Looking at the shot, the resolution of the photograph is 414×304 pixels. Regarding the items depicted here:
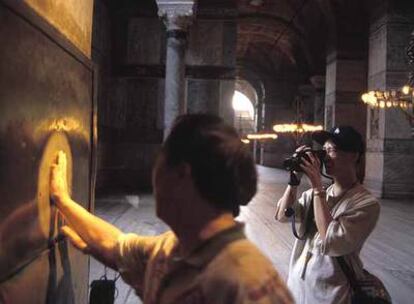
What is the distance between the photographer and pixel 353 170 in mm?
2541

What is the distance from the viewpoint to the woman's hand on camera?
248 cm

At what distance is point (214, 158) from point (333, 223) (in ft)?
4.78

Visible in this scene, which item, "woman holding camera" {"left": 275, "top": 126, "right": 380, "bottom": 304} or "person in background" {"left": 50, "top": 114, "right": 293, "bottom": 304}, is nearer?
"person in background" {"left": 50, "top": 114, "right": 293, "bottom": 304}

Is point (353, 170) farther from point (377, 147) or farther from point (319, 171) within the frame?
point (377, 147)

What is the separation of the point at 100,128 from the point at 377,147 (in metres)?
8.64

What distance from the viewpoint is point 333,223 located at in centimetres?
241

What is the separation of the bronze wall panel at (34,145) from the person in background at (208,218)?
0.50m

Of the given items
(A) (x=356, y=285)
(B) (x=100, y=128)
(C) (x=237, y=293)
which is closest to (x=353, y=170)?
(A) (x=356, y=285)

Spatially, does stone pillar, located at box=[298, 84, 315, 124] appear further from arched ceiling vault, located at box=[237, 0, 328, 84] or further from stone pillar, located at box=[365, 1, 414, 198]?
stone pillar, located at box=[365, 1, 414, 198]

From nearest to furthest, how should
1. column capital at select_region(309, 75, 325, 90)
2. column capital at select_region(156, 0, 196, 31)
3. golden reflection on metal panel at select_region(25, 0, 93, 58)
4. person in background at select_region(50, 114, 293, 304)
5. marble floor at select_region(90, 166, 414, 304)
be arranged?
person in background at select_region(50, 114, 293, 304), golden reflection on metal panel at select_region(25, 0, 93, 58), marble floor at select_region(90, 166, 414, 304), column capital at select_region(156, 0, 196, 31), column capital at select_region(309, 75, 325, 90)

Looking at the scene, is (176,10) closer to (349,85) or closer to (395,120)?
(395,120)

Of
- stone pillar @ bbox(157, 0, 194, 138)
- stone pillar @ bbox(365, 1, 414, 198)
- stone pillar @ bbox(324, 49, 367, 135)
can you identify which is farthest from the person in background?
stone pillar @ bbox(324, 49, 367, 135)

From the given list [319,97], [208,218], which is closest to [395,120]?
[319,97]

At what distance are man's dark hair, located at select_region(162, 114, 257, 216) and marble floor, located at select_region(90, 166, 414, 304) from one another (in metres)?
3.90
